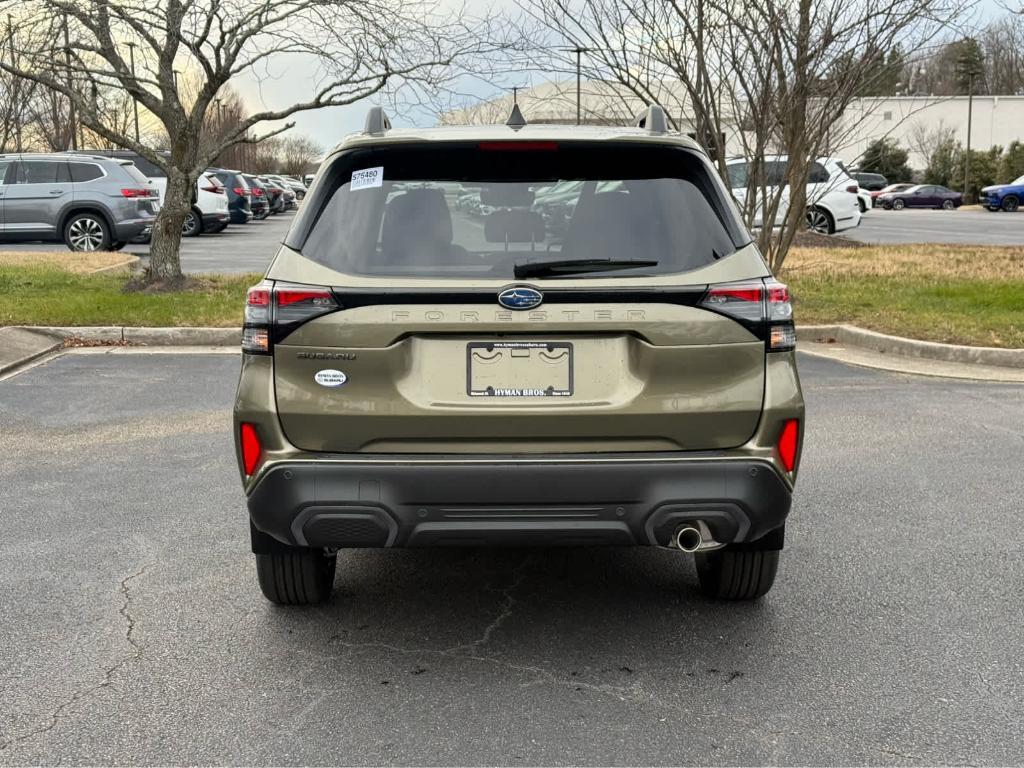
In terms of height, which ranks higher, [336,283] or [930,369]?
[336,283]

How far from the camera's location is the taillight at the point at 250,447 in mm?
3596

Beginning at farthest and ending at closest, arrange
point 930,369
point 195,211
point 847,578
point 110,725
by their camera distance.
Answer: point 195,211 < point 930,369 < point 847,578 < point 110,725

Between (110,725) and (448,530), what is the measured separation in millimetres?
1155

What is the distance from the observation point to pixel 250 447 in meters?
3.62

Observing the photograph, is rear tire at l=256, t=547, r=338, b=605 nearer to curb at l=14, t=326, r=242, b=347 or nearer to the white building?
curb at l=14, t=326, r=242, b=347

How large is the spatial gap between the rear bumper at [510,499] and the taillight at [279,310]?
416 mm

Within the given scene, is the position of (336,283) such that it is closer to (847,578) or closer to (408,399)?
(408,399)

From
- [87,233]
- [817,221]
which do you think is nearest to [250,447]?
[87,233]

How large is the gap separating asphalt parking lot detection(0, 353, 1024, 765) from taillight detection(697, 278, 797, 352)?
3.66 feet

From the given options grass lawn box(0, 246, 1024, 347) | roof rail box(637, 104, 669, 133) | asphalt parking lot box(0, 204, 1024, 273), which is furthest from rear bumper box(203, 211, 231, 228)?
roof rail box(637, 104, 669, 133)

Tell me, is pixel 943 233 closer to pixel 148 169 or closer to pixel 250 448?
pixel 148 169

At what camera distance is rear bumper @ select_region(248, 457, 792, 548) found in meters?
3.46

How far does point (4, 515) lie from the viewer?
5469mm

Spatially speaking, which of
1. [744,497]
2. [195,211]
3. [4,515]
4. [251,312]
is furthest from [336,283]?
[195,211]
